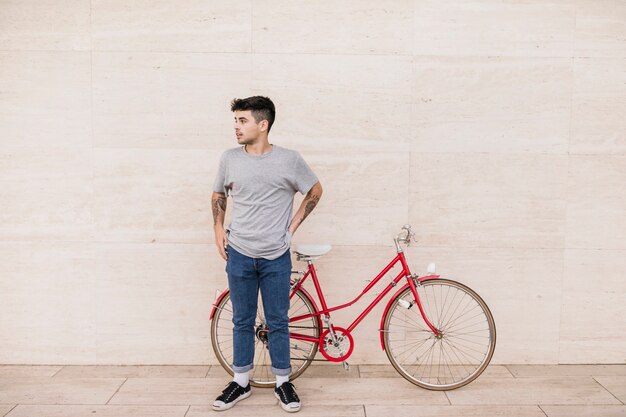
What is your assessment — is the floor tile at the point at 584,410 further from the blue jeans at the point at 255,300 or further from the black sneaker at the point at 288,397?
the blue jeans at the point at 255,300

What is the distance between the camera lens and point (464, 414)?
12.4 ft

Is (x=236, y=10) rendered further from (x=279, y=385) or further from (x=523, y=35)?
(x=279, y=385)

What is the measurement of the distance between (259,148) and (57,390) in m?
2.18

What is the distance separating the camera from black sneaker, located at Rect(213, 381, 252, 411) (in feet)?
12.6

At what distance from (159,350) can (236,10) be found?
2595 mm

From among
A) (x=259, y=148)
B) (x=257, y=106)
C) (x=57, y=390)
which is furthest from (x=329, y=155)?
(x=57, y=390)

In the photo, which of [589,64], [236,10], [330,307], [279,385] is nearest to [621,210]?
[589,64]

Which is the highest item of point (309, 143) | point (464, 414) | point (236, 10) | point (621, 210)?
point (236, 10)

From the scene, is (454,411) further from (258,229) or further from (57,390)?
(57,390)

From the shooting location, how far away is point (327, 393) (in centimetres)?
408

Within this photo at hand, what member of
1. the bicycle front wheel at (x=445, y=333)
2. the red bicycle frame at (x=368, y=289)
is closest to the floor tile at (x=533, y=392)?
the bicycle front wheel at (x=445, y=333)

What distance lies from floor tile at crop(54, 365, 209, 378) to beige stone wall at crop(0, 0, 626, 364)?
7cm

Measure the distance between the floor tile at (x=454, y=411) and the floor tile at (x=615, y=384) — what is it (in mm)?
658

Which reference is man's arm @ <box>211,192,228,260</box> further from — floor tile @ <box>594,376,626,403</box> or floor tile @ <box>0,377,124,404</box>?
floor tile @ <box>594,376,626,403</box>
